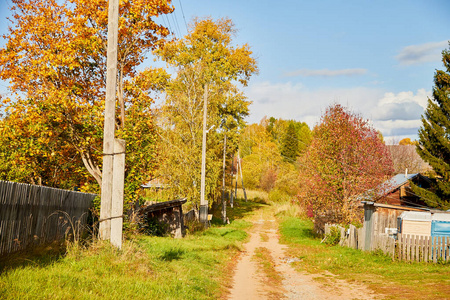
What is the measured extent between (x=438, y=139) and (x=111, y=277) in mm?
30561

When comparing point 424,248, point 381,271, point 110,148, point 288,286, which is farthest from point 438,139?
point 110,148

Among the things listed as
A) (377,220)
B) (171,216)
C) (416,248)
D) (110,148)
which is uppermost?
(110,148)

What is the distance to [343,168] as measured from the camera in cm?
2455

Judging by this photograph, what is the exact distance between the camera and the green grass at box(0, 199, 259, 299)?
21.2 ft

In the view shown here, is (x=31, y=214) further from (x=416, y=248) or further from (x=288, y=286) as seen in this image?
(x=416, y=248)

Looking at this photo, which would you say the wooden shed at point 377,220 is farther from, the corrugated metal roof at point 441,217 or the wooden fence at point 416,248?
the corrugated metal roof at point 441,217

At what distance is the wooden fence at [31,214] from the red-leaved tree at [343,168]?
16268mm

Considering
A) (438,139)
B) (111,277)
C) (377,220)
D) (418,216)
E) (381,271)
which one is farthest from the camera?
(438,139)

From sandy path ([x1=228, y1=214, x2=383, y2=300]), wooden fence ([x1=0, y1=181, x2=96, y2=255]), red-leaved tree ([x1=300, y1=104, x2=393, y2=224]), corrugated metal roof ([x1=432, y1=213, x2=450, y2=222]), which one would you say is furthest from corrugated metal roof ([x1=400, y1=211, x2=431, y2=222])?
wooden fence ([x1=0, y1=181, x2=96, y2=255])

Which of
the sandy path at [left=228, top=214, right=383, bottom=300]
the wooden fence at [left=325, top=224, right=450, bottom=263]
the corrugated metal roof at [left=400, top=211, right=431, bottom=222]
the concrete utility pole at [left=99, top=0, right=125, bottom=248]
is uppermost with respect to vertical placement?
the concrete utility pole at [left=99, top=0, right=125, bottom=248]

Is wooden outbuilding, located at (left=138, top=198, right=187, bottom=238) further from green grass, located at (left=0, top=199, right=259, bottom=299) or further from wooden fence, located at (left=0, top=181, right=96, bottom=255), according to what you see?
wooden fence, located at (left=0, top=181, right=96, bottom=255)

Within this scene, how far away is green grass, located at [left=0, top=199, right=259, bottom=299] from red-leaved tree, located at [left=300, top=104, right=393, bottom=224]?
13140 mm

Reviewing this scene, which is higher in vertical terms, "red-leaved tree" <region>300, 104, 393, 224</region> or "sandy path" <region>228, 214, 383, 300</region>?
"red-leaved tree" <region>300, 104, 393, 224</region>

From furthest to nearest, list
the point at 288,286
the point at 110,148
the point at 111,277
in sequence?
1. the point at 288,286
2. the point at 110,148
3. the point at 111,277
